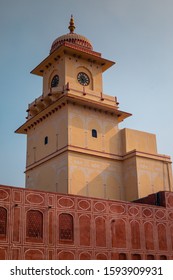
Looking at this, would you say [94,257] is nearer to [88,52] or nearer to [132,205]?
[132,205]

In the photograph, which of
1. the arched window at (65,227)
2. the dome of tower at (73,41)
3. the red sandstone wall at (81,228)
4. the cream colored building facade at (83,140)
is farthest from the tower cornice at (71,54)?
the arched window at (65,227)

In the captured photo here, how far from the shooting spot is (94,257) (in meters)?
27.7

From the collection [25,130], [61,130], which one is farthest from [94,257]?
[25,130]

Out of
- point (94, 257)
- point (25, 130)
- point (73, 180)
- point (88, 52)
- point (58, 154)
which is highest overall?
point (88, 52)

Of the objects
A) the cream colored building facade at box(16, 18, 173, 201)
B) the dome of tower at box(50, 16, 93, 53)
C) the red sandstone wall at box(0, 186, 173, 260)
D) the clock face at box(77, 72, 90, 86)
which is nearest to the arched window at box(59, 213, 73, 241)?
the red sandstone wall at box(0, 186, 173, 260)

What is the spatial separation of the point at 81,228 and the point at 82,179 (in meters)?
6.45

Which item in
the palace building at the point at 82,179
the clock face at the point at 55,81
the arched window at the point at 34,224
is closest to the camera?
the arched window at the point at 34,224

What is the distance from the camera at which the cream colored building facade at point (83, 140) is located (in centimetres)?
3462

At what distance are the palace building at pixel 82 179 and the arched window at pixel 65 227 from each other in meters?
0.06

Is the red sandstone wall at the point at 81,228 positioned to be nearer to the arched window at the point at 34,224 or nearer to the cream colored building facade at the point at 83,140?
the arched window at the point at 34,224

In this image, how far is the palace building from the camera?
26.3 meters

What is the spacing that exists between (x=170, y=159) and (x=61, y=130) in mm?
9977

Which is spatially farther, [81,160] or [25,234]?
[81,160]

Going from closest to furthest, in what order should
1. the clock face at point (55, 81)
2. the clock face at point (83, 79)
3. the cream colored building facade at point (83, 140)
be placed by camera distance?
the cream colored building facade at point (83, 140)
the clock face at point (83, 79)
the clock face at point (55, 81)
